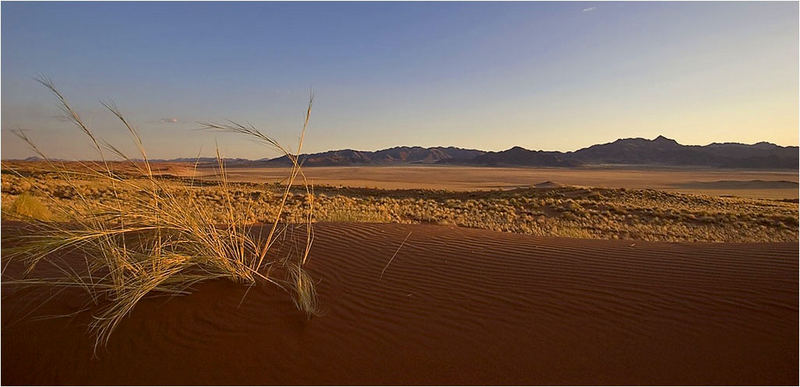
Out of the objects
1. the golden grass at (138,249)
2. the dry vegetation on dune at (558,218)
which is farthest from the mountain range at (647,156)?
the golden grass at (138,249)

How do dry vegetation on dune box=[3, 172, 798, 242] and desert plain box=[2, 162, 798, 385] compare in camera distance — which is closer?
desert plain box=[2, 162, 798, 385]

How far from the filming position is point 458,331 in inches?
164

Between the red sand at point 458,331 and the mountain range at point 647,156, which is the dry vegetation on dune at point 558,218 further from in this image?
the mountain range at point 647,156

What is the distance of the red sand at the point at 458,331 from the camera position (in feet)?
11.6

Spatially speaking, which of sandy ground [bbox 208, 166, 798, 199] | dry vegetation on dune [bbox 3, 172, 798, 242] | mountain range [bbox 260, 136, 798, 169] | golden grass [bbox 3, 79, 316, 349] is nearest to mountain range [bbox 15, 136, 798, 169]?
mountain range [bbox 260, 136, 798, 169]

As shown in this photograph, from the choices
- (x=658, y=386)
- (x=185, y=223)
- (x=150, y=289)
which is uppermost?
(x=185, y=223)

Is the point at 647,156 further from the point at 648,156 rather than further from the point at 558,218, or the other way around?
the point at 558,218

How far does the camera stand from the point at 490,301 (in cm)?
482

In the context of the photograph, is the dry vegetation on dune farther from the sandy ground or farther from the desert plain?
the sandy ground

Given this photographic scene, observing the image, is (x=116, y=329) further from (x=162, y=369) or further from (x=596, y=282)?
(x=596, y=282)

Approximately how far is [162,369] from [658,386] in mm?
4045

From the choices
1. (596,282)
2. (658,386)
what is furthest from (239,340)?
(596,282)

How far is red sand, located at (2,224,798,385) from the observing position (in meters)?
3.55

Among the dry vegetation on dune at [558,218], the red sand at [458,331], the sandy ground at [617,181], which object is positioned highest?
the red sand at [458,331]
